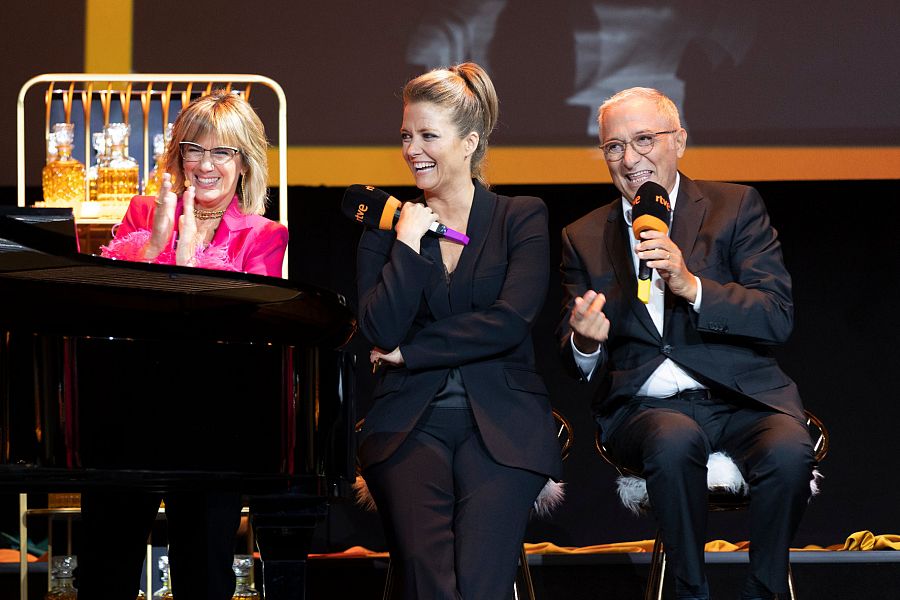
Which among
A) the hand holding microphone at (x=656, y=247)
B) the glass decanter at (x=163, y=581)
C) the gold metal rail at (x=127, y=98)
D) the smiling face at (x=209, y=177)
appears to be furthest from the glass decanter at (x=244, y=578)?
the hand holding microphone at (x=656, y=247)

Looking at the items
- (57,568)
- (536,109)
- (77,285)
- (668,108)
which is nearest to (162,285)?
(77,285)

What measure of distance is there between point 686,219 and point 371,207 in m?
0.81

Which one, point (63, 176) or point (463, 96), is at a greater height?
point (463, 96)

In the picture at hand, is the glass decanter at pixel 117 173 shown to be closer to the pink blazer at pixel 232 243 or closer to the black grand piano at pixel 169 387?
the pink blazer at pixel 232 243

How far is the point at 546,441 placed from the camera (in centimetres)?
266

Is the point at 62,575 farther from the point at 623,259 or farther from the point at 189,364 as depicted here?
the point at 623,259

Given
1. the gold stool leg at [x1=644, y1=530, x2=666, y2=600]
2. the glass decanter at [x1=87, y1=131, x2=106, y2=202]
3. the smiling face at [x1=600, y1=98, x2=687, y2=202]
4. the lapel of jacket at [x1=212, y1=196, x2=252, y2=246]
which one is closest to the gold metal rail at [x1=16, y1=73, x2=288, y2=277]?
the glass decanter at [x1=87, y1=131, x2=106, y2=202]

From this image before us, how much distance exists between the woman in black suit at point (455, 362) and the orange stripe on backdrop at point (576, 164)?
4.28 ft

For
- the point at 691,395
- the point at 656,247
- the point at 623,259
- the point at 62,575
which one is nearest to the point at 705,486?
the point at 691,395

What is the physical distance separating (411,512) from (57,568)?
63.1 inches

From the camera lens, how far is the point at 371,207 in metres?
2.86

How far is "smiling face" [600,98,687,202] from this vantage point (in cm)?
303

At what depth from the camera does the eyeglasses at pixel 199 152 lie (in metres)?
2.89

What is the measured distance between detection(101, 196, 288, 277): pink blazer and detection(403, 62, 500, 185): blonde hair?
47 centimetres
